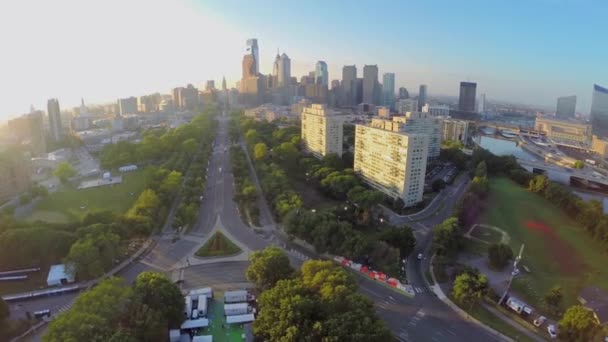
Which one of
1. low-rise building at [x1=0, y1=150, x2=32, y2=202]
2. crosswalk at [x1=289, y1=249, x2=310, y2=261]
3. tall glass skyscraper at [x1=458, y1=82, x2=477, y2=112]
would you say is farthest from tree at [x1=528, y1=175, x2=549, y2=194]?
tall glass skyscraper at [x1=458, y1=82, x2=477, y2=112]

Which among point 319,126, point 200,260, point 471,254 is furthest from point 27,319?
point 319,126

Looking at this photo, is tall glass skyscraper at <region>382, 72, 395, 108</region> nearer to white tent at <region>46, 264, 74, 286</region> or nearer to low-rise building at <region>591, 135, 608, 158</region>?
low-rise building at <region>591, 135, 608, 158</region>

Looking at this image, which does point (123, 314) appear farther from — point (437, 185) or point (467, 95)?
point (467, 95)

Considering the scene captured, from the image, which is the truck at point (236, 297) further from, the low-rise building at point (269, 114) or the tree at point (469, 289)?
the low-rise building at point (269, 114)

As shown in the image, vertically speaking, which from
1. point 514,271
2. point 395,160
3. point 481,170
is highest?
point 395,160

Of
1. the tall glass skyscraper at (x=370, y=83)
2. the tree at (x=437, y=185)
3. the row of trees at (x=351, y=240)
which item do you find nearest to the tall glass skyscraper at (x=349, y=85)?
the tall glass skyscraper at (x=370, y=83)

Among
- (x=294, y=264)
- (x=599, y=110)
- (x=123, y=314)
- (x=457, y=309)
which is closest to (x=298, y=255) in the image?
(x=294, y=264)

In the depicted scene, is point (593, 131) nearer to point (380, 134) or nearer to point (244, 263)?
point (380, 134)
